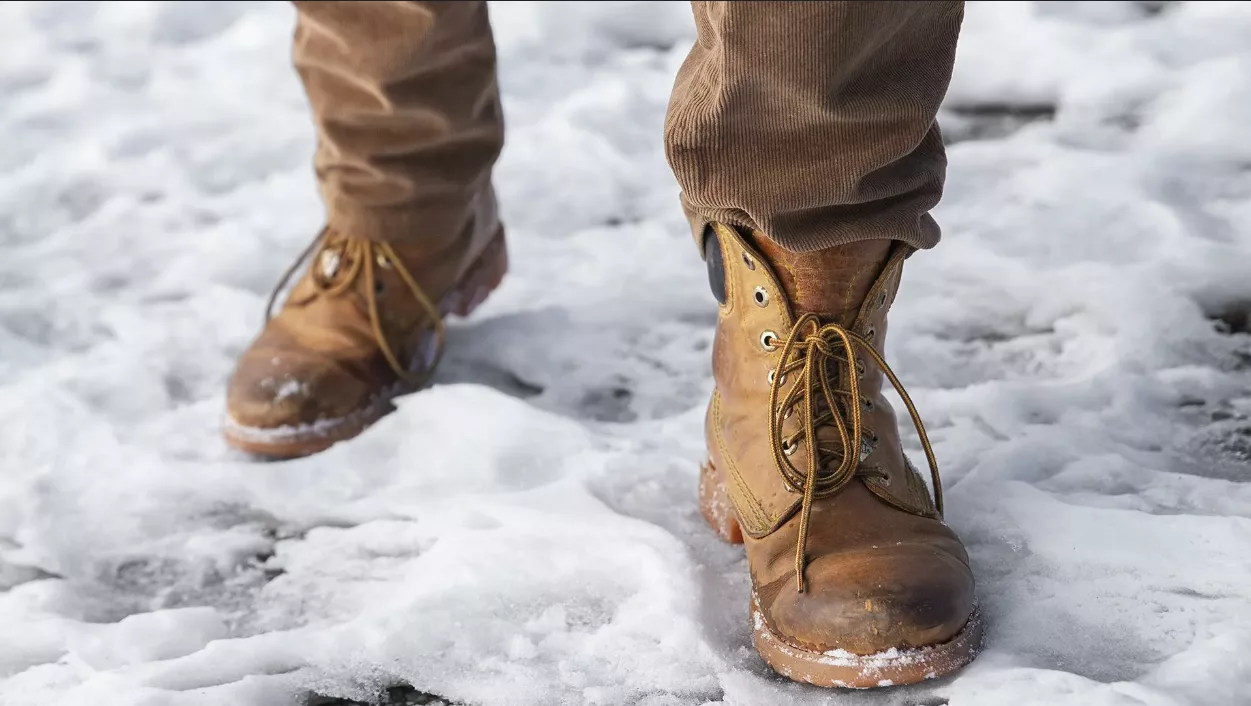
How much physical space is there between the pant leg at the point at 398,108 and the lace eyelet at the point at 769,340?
539mm

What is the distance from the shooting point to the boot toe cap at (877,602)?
0.93m

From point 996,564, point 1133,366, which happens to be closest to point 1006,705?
point 996,564

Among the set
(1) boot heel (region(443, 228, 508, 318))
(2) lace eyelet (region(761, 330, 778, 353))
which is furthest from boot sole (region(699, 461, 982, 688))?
(1) boot heel (region(443, 228, 508, 318))

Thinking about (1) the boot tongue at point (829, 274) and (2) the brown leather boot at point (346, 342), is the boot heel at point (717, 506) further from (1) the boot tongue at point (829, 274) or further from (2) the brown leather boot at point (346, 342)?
(2) the brown leather boot at point (346, 342)

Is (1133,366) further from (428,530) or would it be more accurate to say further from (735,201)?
(428,530)

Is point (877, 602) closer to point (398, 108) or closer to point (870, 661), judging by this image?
point (870, 661)

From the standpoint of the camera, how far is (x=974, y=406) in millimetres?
1355

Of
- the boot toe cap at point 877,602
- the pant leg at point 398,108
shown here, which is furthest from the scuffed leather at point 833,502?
the pant leg at point 398,108

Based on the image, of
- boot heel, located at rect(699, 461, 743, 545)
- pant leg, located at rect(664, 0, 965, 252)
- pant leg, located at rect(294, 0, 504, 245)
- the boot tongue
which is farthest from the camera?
pant leg, located at rect(294, 0, 504, 245)

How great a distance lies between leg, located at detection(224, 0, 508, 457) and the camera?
1374 mm

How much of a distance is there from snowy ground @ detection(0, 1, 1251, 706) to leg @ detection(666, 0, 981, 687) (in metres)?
0.06

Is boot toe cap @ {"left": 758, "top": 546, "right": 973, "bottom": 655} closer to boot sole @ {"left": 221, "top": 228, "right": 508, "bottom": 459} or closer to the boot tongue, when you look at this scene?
the boot tongue

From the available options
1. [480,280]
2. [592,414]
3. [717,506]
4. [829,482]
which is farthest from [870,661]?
[480,280]

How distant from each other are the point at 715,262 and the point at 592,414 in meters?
0.41
